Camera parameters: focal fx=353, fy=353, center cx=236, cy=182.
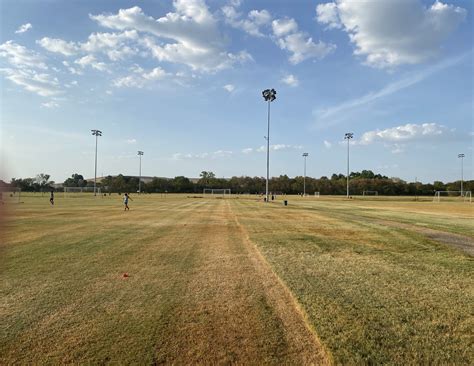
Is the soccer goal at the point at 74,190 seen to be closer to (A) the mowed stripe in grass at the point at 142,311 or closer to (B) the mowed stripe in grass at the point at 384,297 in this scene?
(A) the mowed stripe in grass at the point at 142,311

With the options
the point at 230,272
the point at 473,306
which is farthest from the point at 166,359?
the point at 473,306

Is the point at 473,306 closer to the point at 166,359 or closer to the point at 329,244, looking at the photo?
the point at 166,359

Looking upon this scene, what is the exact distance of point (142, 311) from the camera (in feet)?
19.6

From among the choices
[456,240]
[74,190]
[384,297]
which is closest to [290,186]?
[74,190]

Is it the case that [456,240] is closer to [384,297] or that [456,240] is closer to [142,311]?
[384,297]

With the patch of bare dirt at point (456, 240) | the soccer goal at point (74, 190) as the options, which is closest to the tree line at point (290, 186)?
the soccer goal at point (74, 190)

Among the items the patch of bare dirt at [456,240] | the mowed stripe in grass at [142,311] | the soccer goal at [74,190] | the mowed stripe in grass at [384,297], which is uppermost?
the soccer goal at [74,190]

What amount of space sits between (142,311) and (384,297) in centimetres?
438

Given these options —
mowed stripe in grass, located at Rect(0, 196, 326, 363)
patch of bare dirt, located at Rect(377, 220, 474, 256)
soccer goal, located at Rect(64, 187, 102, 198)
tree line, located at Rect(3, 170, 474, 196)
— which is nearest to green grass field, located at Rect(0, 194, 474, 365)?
mowed stripe in grass, located at Rect(0, 196, 326, 363)

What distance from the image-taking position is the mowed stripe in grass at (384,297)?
181 inches

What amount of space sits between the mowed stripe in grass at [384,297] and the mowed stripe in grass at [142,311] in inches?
20.5

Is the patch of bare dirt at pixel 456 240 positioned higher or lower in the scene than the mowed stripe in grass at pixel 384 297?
higher

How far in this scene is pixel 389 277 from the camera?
7.99 metres

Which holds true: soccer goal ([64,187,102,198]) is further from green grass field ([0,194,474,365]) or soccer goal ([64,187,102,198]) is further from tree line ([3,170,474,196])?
green grass field ([0,194,474,365])
